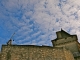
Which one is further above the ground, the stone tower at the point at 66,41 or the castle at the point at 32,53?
the stone tower at the point at 66,41

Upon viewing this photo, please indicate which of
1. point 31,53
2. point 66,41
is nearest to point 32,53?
point 31,53

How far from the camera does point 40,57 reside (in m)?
17.4

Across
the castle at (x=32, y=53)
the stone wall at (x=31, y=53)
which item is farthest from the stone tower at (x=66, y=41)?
the stone wall at (x=31, y=53)

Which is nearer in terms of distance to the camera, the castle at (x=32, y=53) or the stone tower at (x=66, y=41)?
the castle at (x=32, y=53)

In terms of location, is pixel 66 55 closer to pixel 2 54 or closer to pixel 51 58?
pixel 51 58

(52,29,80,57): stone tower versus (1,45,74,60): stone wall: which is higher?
(52,29,80,57): stone tower

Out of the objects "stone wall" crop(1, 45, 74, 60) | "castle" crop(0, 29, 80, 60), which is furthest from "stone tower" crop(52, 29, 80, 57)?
"stone wall" crop(1, 45, 74, 60)

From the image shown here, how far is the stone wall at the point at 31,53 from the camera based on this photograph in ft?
55.2

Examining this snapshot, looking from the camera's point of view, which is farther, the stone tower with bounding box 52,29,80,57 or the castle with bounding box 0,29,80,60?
the stone tower with bounding box 52,29,80,57

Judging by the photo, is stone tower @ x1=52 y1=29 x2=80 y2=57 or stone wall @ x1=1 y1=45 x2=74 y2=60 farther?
stone tower @ x1=52 y1=29 x2=80 y2=57

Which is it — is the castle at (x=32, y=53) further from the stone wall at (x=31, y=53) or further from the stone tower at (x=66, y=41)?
the stone tower at (x=66, y=41)

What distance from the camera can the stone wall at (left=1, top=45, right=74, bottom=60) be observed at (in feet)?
55.2

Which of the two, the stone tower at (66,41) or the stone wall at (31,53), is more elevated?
the stone tower at (66,41)

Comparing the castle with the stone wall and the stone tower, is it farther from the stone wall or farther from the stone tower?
the stone tower
